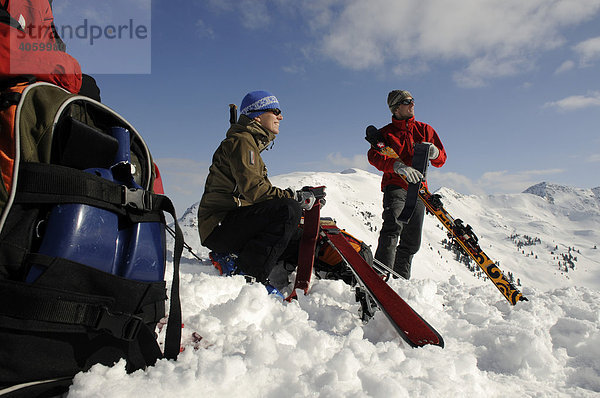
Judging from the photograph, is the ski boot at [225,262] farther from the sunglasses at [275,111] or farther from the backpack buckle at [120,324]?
the backpack buckle at [120,324]

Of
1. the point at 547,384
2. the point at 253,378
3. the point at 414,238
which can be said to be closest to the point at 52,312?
the point at 253,378

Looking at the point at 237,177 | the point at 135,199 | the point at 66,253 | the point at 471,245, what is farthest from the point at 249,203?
the point at 471,245

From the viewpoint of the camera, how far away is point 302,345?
1778 millimetres

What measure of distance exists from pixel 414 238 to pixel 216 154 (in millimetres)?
3140

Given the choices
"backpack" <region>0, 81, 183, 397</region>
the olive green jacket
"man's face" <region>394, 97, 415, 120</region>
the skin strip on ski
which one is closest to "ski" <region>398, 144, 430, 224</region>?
"man's face" <region>394, 97, 415, 120</region>

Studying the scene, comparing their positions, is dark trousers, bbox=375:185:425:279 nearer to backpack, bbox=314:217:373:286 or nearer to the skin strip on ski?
backpack, bbox=314:217:373:286

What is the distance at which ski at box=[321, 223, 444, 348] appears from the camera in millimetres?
2070

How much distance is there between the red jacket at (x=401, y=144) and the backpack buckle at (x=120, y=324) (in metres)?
4.20

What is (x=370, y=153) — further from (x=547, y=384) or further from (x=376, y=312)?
(x=547, y=384)

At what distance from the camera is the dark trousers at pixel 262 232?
11.2 feet

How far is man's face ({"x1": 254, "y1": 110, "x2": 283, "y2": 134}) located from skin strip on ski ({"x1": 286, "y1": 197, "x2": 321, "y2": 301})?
105 centimetres

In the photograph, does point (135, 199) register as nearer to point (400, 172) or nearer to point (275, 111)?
point (275, 111)

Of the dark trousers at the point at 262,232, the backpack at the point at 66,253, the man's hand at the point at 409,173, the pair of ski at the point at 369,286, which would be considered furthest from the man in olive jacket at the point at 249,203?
the backpack at the point at 66,253

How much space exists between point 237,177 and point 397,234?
2613 mm
